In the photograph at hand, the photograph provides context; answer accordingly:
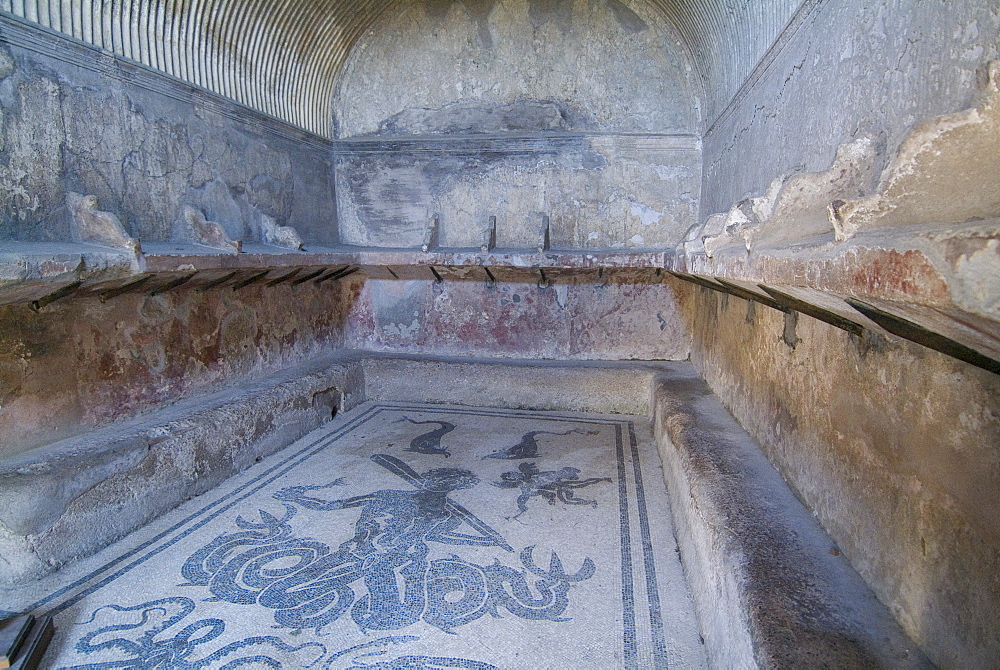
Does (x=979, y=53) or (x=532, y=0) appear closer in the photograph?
(x=979, y=53)

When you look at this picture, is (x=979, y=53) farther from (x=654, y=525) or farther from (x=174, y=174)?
(x=174, y=174)

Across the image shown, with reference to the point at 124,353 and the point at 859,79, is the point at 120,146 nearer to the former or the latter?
the point at 124,353

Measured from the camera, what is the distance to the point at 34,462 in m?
2.91

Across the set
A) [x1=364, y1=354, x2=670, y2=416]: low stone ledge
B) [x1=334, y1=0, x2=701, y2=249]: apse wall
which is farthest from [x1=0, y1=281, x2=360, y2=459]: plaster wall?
[x1=334, y1=0, x2=701, y2=249]: apse wall

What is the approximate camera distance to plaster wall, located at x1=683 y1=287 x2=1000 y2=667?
4.32ft

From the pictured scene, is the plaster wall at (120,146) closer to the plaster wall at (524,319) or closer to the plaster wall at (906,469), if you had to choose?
Answer: the plaster wall at (524,319)

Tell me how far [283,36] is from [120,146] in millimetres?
2305

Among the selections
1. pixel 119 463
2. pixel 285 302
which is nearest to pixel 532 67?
pixel 285 302

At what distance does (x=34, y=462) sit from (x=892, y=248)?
148 inches

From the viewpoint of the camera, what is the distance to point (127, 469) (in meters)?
3.25

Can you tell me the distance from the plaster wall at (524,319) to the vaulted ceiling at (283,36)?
1.96 metres

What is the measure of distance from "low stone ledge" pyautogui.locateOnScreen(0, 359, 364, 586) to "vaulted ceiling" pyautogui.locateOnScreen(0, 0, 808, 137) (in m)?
2.41

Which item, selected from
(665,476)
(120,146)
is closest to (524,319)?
(665,476)

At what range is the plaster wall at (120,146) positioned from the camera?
3.06m
